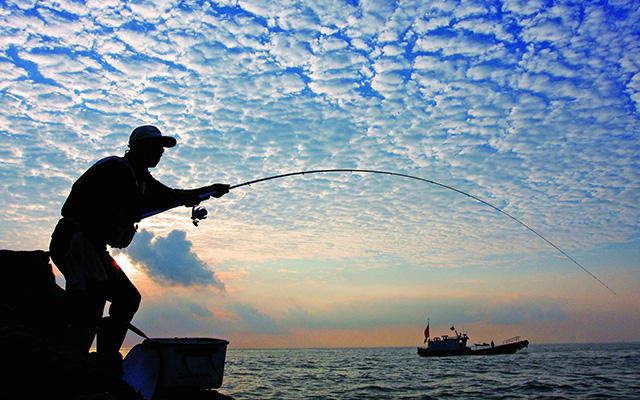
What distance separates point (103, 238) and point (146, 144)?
2.99 feet

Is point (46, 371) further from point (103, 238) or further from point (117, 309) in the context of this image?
point (103, 238)

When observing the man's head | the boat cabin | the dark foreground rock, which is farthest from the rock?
the boat cabin

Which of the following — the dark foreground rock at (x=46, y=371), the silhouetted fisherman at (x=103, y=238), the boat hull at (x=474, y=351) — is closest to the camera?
the dark foreground rock at (x=46, y=371)

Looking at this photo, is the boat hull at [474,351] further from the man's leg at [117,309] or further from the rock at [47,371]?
the rock at [47,371]

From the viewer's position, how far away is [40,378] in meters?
2.78

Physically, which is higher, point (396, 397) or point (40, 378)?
point (40, 378)

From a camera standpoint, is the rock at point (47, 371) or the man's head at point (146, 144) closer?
the rock at point (47, 371)

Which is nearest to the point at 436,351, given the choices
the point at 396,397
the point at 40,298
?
the point at 396,397

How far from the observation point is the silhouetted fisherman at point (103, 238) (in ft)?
10.5

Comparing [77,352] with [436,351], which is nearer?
[77,352]

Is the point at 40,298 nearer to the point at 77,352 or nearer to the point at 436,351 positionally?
the point at 77,352

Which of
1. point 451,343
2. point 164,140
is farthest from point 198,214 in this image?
point 451,343

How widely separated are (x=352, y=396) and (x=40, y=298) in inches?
629

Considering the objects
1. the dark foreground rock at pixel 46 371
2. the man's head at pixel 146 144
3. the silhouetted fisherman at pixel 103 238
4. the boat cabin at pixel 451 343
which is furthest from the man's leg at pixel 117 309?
the boat cabin at pixel 451 343
